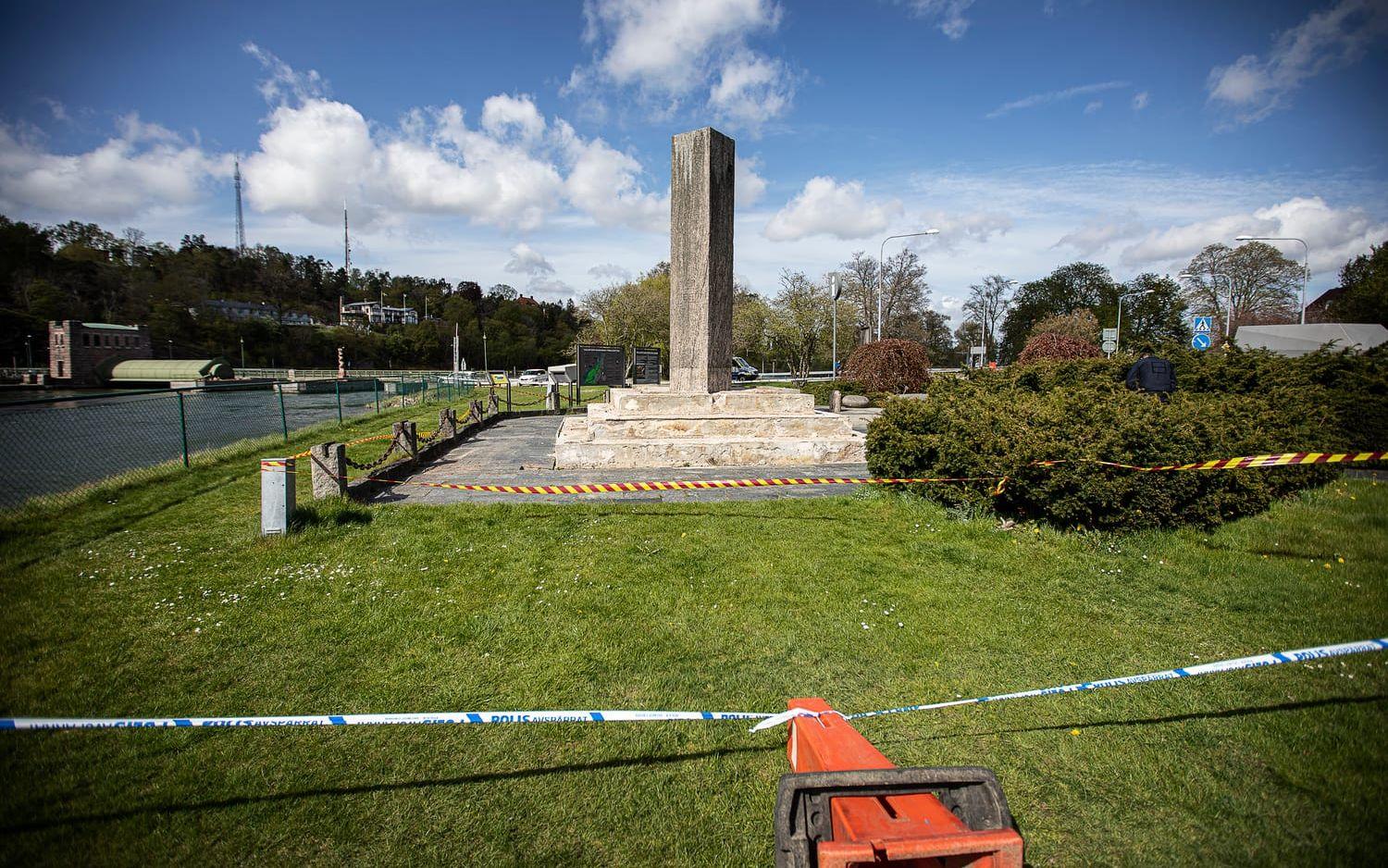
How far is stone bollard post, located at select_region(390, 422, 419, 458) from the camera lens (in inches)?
362

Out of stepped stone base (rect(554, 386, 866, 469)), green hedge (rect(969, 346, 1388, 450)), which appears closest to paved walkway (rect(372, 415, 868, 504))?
stepped stone base (rect(554, 386, 866, 469))

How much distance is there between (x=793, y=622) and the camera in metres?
4.10

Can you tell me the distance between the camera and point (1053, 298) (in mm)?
69500

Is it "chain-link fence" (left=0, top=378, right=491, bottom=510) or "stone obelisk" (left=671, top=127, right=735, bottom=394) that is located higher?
"stone obelisk" (left=671, top=127, right=735, bottom=394)

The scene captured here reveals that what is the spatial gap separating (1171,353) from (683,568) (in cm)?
1155

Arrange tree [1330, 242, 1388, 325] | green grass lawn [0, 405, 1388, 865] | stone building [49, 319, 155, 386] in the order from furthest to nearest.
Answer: stone building [49, 319, 155, 386] → tree [1330, 242, 1388, 325] → green grass lawn [0, 405, 1388, 865]

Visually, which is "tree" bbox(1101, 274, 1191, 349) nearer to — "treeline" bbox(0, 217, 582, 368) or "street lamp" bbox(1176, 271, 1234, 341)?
"street lamp" bbox(1176, 271, 1234, 341)

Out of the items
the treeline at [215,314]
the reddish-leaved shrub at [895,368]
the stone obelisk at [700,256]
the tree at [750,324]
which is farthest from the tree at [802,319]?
the treeline at [215,314]

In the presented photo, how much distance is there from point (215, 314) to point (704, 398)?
323ft

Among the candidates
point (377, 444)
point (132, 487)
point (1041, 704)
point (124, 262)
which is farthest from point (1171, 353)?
point (124, 262)

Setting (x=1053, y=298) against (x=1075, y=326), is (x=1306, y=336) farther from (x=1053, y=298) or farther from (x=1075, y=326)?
(x=1053, y=298)

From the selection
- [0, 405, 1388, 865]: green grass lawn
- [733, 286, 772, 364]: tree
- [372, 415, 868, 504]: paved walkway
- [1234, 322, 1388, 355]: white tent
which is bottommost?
[0, 405, 1388, 865]: green grass lawn

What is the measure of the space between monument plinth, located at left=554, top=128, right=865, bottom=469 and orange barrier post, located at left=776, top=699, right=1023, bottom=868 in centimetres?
786

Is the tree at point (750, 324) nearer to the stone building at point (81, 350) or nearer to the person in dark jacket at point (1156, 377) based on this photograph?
the person in dark jacket at point (1156, 377)
